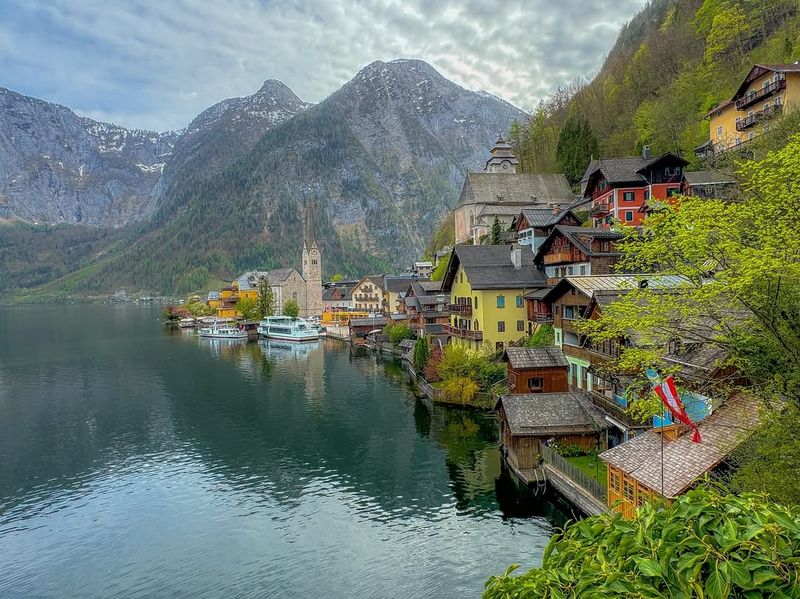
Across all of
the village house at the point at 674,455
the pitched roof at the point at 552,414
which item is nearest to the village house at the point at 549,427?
the pitched roof at the point at 552,414

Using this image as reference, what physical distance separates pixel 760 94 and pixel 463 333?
3795cm

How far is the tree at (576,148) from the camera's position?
93.4 m

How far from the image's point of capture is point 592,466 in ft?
94.9

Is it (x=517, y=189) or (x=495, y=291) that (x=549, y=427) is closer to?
(x=495, y=291)

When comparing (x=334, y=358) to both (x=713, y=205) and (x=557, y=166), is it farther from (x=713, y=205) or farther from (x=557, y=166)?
(x=713, y=205)

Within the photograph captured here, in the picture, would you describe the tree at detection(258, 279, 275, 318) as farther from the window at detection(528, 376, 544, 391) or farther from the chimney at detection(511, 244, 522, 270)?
the window at detection(528, 376, 544, 391)

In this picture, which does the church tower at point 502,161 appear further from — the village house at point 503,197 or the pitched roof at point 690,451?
the pitched roof at point 690,451

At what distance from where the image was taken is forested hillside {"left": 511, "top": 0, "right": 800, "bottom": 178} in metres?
76.7

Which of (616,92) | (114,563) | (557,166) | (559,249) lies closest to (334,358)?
(559,249)

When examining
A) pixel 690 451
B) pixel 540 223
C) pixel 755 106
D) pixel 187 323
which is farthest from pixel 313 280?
pixel 690 451

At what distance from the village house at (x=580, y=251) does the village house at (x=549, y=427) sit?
57.2 ft

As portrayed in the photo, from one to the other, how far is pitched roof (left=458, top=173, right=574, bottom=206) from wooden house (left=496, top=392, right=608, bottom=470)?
2592 inches

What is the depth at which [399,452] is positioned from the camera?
39469 millimetres

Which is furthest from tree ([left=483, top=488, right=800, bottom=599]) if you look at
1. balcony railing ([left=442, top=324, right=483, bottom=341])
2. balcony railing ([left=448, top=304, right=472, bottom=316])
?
balcony railing ([left=448, top=304, right=472, bottom=316])
